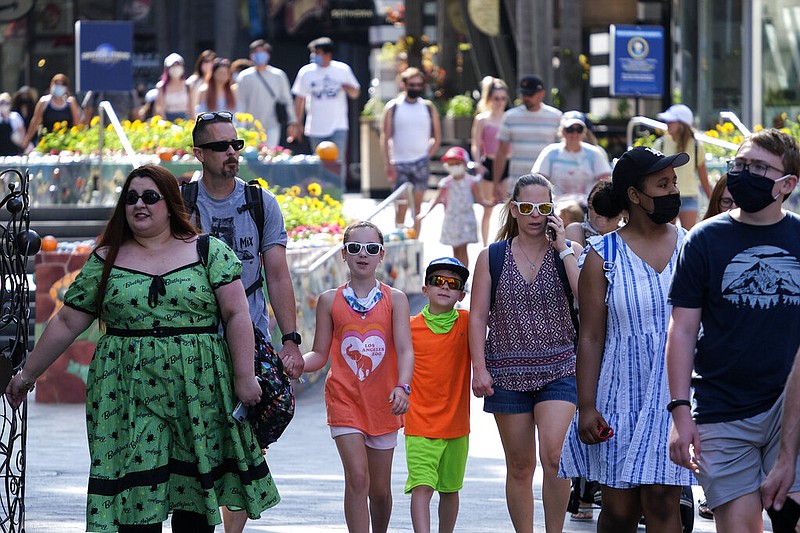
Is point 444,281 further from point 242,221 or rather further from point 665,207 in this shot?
point 665,207

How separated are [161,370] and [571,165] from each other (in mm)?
6656

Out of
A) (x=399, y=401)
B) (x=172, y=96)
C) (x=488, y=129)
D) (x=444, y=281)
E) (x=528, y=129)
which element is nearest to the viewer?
(x=399, y=401)

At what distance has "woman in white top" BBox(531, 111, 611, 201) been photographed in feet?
39.2

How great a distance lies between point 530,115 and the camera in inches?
Answer: 575

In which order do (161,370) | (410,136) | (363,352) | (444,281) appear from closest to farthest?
(161,370) < (363,352) < (444,281) < (410,136)

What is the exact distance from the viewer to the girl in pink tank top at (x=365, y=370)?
22.6ft

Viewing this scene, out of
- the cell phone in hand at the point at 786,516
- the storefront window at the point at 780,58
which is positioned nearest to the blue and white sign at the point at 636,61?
the storefront window at the point at 780,58

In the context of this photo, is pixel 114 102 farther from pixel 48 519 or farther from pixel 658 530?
pixel 658 530

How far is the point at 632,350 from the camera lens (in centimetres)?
595

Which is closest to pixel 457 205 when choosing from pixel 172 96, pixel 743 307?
pixel 172 96

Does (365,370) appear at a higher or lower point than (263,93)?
lower

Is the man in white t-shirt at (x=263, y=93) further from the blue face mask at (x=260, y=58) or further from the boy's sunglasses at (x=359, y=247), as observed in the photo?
the boy's sunglasses at (x=359, y=247)

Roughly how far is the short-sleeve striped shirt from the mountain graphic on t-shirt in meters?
9.43

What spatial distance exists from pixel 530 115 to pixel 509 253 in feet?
24.8
